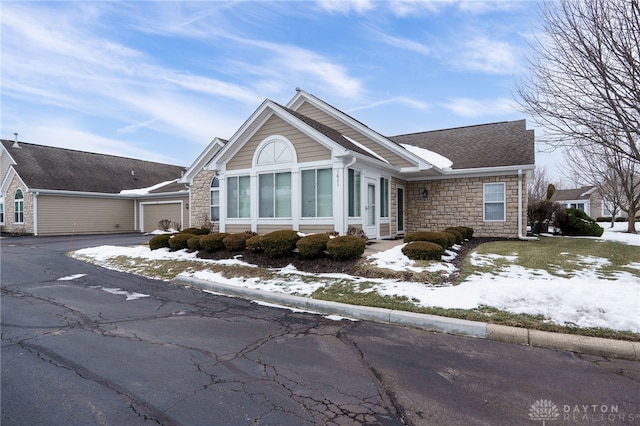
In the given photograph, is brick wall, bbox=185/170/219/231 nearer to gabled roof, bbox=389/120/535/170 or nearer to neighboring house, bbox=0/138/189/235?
neighboring house, bbox=0/138/189/235

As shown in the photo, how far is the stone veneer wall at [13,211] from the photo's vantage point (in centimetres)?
2450

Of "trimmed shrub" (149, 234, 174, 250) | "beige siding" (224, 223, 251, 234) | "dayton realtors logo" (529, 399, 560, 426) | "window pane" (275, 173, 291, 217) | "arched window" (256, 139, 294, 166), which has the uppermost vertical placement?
"arched window" (256, 139, 294, 166)

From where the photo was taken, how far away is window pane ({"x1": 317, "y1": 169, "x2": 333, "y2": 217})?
39.1 feet

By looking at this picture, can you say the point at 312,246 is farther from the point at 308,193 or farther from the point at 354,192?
the point at 354,192

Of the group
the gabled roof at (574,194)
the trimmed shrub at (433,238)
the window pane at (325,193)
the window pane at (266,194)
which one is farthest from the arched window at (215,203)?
the gabled roof at (574,194)

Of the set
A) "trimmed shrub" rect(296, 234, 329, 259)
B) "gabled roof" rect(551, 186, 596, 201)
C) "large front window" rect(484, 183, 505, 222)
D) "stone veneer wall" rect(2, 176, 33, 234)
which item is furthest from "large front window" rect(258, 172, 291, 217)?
"gabled roof" rect(551, 186, 596, 201)

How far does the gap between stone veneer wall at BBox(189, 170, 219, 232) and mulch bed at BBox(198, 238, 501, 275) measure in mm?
9620

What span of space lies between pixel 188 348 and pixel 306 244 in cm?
533

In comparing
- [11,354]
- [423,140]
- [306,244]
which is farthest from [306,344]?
[423,140]

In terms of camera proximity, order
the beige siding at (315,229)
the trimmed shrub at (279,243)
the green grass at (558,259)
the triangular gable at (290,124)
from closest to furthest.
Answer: the green grass at (558,259) < the trimmed shrub at (279,243) < the triangular gable at (290,124) < the beige siding at (315,229)

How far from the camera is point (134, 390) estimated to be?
135 inches

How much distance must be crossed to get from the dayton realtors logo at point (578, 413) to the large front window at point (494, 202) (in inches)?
539

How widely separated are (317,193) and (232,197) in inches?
152

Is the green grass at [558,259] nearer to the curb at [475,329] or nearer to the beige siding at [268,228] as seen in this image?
the curb at [475,329]
